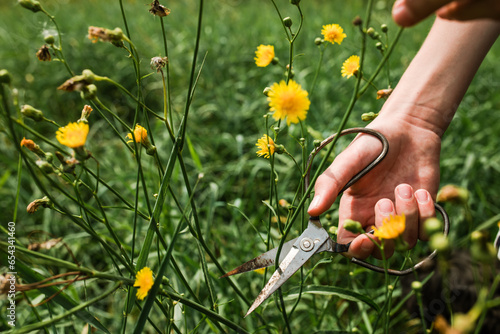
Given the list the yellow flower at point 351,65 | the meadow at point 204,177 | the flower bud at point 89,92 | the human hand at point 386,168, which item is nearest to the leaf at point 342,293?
the meadow at point 204,177

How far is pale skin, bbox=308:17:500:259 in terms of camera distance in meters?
1.08

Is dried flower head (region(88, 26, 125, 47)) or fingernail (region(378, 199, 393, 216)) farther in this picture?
fingernail (region(378, 199, 393, 216))

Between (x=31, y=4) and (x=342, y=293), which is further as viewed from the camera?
(x=342, y=293)

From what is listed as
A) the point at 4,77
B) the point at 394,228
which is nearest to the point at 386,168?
the point at 394,228

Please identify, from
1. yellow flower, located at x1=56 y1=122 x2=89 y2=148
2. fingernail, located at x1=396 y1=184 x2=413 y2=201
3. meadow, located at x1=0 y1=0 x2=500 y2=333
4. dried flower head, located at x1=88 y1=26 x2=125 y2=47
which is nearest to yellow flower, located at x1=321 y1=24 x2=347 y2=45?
meadow, located at x1=0 y1=0 x2=500 y2=333

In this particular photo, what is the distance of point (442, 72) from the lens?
3.77ft

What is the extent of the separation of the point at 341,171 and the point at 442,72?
46 centimetres

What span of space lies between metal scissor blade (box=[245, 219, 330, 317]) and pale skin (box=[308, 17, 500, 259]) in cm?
16

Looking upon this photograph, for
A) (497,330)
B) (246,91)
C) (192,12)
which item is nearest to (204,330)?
(497,330)

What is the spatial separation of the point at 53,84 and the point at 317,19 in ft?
7.81

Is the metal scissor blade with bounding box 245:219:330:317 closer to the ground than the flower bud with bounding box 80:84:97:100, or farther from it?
closer to the ground

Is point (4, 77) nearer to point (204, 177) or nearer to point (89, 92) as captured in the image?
point (89, 92)

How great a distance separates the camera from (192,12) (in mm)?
4062

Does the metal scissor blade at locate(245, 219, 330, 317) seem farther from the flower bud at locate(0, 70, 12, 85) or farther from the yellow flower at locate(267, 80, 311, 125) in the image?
the flower bud at locate(0, 70, 12, 85)
